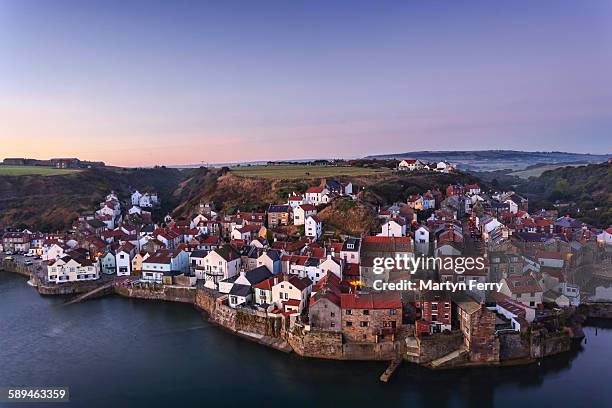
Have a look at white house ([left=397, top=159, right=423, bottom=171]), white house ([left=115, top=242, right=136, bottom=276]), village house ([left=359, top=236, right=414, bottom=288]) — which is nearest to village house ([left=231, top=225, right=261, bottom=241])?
white house ([left=115, top=242, right=136, bottom=276])

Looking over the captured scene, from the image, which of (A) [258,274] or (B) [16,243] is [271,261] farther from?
(B) [16,243]

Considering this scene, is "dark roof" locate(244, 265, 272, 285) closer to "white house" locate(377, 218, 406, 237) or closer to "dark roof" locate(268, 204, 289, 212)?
A: "white house" locate(377, 218, 406, 237)

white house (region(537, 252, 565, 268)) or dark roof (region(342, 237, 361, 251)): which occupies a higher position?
dark roof (region(342, 237, 361, 251))

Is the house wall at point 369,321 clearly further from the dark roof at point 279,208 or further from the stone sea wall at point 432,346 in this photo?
the dark roof at point 279,208

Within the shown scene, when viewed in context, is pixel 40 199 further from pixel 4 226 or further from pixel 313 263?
pixel 313 263

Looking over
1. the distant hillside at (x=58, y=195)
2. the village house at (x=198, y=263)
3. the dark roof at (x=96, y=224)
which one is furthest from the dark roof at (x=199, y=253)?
the distant hillside at (x=58, y=195)
